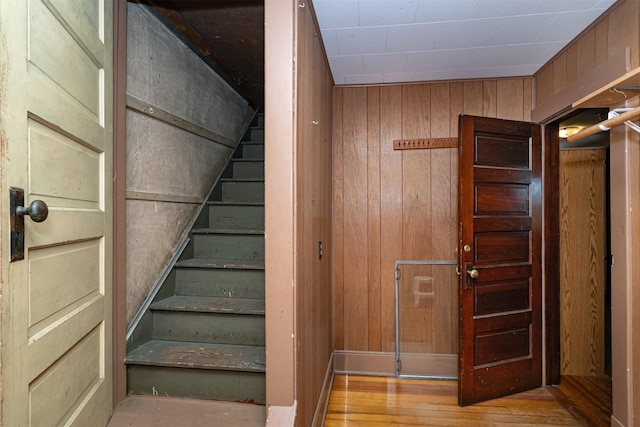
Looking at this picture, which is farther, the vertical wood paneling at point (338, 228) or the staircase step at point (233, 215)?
the vertical wood paneling at point (338, 228)

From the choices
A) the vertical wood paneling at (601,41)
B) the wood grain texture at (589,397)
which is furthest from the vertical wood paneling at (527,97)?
the wood grain texture at (589,397)

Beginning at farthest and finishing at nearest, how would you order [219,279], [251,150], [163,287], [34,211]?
1. [251,150]
2. [219,279]
3. [163,287]
4. [34,211]

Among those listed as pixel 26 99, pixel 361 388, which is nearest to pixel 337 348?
pixel 361 388

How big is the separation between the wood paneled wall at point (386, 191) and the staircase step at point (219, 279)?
100 centimetres

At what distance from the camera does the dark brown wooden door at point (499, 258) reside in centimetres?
237

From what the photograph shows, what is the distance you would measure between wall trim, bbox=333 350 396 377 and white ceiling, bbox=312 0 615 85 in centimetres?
228

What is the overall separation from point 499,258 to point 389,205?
35.7 inches

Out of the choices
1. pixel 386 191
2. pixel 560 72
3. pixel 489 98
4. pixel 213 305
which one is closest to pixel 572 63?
pixel 560 72

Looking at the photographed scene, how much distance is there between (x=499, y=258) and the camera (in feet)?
8.13

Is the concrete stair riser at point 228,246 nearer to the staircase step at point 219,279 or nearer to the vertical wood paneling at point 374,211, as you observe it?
the staircase step at point 219,279

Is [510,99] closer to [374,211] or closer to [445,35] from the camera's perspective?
[445,35]

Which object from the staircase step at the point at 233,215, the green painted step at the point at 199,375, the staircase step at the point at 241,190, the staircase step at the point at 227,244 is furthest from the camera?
the staircase step at the point at 241,190

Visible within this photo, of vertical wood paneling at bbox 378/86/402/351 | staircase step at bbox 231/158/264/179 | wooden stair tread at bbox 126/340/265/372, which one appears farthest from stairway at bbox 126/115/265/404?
vertical wood paneling at bbox 378/86/402/351

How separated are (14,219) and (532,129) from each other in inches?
120
